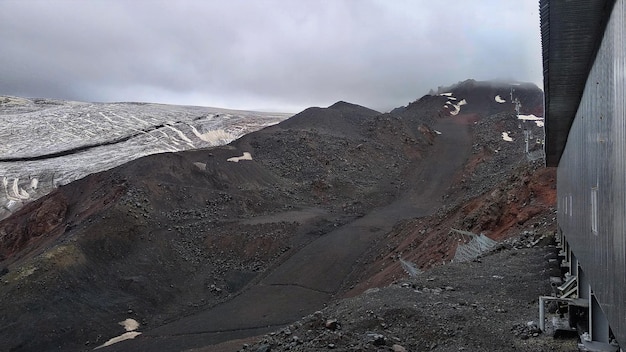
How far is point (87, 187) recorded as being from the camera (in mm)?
33188

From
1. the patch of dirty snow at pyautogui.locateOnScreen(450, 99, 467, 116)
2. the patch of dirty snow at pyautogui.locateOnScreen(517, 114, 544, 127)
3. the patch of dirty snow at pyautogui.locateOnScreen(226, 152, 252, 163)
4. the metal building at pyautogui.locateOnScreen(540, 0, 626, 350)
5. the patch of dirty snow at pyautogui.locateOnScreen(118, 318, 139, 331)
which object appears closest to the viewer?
the metal building at pyautogui.locateOnScreen(540, 0, 626, 350)

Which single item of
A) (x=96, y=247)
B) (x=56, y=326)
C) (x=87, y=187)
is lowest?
(x=56, y=326)

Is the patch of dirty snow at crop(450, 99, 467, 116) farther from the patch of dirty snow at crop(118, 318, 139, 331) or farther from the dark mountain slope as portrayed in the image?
the patch of dirty snow at crop(118, 318, 139, 331)

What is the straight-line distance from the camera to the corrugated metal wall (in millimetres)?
4750

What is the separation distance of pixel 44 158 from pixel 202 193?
3069 centimetres

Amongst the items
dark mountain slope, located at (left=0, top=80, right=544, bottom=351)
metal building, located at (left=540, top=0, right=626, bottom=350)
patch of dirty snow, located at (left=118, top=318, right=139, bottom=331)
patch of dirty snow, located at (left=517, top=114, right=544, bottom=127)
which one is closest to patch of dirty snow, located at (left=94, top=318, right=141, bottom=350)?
patch of dirty snow, located at (left=118, top=318, right=139, bottom=331)

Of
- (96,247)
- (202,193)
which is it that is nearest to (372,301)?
(96,247)

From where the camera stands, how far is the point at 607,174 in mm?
5641

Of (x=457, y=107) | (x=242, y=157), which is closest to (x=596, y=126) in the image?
(x=242, y=157)

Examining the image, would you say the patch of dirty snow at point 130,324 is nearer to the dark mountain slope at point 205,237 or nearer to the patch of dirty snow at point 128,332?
the patch of dirty snow at point 128,332

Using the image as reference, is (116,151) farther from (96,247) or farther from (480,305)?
(480,305)

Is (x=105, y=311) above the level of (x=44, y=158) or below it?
below

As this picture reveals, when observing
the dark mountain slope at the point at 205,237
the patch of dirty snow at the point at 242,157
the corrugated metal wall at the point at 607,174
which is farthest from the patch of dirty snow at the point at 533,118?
the corrugated metal wall at the point at 607,174

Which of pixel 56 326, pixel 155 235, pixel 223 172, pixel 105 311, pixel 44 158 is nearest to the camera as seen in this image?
pixel 56 326
